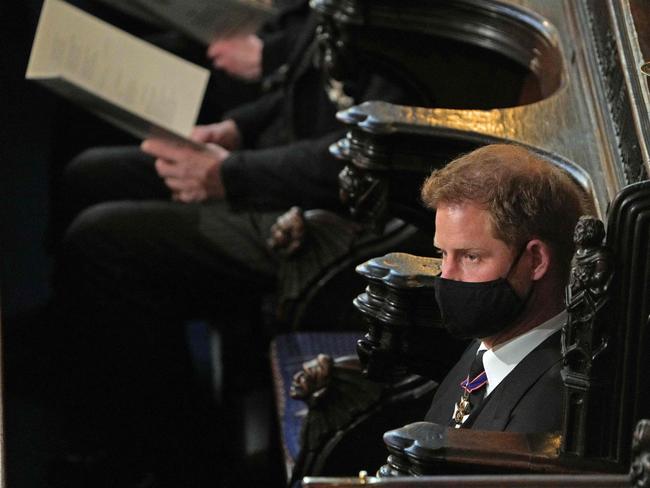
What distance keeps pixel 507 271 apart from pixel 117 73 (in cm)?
213

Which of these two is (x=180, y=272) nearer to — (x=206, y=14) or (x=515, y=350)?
(x=206, y=14)

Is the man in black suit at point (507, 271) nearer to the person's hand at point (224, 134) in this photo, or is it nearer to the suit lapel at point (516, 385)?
the suit lapel at point (516, 385)

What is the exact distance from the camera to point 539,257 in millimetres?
1989

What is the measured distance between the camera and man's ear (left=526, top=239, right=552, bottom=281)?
1.98 meters

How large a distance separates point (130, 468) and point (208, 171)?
30.2 inches

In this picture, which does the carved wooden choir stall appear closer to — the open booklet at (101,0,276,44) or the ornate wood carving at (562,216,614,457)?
the ornate wood carving at (562,216,614,457)

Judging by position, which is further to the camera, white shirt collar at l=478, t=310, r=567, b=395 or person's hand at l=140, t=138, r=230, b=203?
person's hand at l=140, t=138, r=230, b=203

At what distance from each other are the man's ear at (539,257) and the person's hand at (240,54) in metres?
2.76

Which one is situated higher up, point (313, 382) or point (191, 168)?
point (191, 168)

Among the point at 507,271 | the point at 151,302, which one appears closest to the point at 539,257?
the point at 507,271

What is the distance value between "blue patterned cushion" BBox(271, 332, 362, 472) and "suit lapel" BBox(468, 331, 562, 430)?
1.32m

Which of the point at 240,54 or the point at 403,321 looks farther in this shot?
the point at 240,54

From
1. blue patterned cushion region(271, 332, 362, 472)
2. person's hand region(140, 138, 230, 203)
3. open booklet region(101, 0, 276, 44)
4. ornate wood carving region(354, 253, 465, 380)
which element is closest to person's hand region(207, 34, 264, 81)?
open booklet region(101, 0, 276, 44)

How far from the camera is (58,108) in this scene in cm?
518
